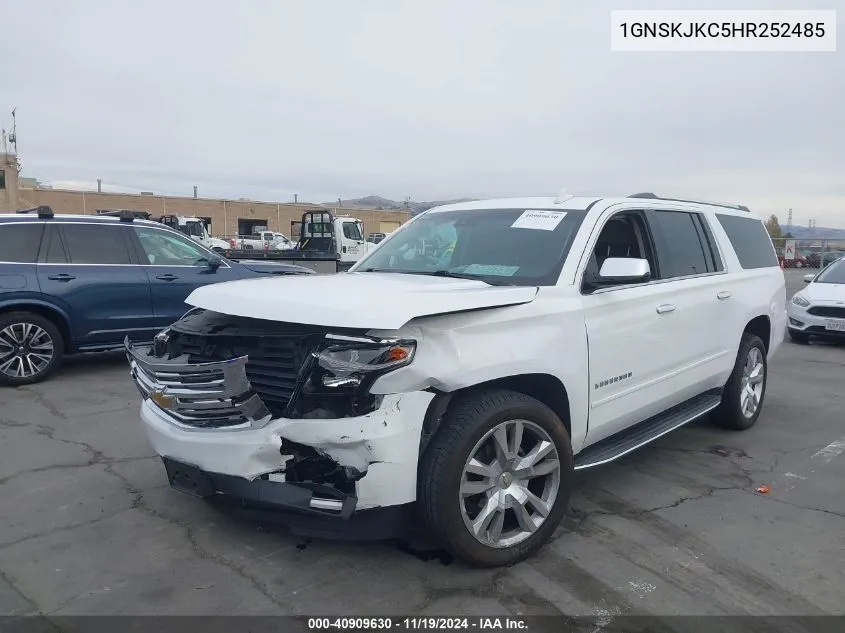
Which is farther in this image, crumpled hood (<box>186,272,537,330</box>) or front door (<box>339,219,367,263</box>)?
front door (<box>339,219,367,263</box>)

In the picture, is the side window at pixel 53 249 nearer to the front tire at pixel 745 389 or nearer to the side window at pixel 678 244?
the side window at pixel 678 244

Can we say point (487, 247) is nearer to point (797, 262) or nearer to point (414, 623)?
point (414, 623)

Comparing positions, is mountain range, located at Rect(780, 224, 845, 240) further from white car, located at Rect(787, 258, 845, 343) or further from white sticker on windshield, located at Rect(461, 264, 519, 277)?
white sticker on windshield, located at Rect(461, 264, 519, 277)

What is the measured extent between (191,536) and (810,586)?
3.13 m

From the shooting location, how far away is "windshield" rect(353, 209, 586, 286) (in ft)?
12.9

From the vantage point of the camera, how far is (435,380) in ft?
9.78

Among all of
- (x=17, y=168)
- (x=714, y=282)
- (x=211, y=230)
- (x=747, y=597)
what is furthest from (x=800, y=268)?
(x=17, y=168)

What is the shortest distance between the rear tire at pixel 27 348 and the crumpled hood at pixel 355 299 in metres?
4.59

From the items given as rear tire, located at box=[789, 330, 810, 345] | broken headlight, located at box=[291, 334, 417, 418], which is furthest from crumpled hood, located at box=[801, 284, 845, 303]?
broken headlight, located at box=[291, 334, 417, 418]

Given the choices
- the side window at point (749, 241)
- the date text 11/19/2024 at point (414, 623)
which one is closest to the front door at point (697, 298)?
the side window at point (749, 241)

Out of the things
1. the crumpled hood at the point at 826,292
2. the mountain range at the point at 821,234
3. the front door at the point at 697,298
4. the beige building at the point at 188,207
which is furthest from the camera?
the beige building at the point at 188,207

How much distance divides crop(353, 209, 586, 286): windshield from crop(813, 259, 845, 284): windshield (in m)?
9.17

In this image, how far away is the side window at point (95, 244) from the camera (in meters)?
7.70

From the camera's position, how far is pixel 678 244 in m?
4.97
